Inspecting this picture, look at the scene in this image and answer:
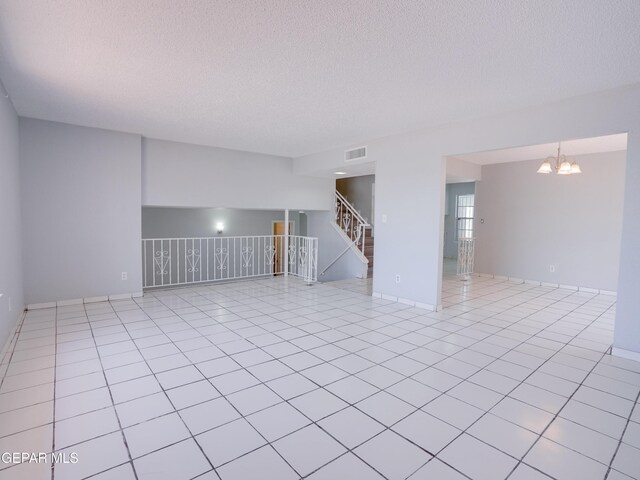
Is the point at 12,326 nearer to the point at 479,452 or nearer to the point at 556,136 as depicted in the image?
the point at 479,452

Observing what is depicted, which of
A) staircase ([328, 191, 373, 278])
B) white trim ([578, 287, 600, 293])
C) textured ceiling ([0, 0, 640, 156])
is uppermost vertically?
textured ceiling ([0, 0, 640, 156])

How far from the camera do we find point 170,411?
2.20 m

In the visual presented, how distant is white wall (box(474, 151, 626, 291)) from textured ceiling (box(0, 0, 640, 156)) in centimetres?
378

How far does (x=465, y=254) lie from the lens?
7457 millimetres

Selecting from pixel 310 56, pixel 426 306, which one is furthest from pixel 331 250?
pixel 310 56

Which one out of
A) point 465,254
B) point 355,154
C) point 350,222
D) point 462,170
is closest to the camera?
point 355,154

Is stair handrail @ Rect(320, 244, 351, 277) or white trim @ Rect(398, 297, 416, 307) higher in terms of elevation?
stair handrail @ Rect(320, 244, 351, 277)

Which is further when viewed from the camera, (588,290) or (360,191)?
(360,191)

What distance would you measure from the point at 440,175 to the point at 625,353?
2677 millimetres

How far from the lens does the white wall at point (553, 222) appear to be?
595 centimetres

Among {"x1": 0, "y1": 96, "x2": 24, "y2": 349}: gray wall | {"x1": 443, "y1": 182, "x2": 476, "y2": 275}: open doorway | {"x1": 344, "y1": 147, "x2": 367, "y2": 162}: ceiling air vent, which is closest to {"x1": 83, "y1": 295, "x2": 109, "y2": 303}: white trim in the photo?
→ {"x1": 0, "y1": 96, "x2": 24, "y2": 349}: gray wall

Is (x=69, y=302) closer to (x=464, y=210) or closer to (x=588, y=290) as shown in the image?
(x=588, y=290)

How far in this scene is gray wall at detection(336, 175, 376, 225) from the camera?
9902mm

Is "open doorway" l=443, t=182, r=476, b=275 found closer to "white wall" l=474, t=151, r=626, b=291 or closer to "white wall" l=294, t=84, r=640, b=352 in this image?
"white wall" l=474, t=151, r=626, b=291
